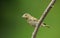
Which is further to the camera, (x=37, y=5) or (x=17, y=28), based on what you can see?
(x=17, y=28)

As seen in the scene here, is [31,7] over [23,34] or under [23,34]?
over

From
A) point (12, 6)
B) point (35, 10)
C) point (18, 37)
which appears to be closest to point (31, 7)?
point (35, 10)

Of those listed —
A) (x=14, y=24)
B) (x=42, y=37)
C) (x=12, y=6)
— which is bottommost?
(x=42, y=37)

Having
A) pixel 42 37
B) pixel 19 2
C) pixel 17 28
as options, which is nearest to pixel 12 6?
pixel 19 2

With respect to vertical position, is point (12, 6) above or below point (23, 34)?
above

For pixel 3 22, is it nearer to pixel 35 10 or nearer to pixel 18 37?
pixel 18 37

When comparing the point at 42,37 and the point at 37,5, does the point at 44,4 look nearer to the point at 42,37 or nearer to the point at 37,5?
the point at 37,5
